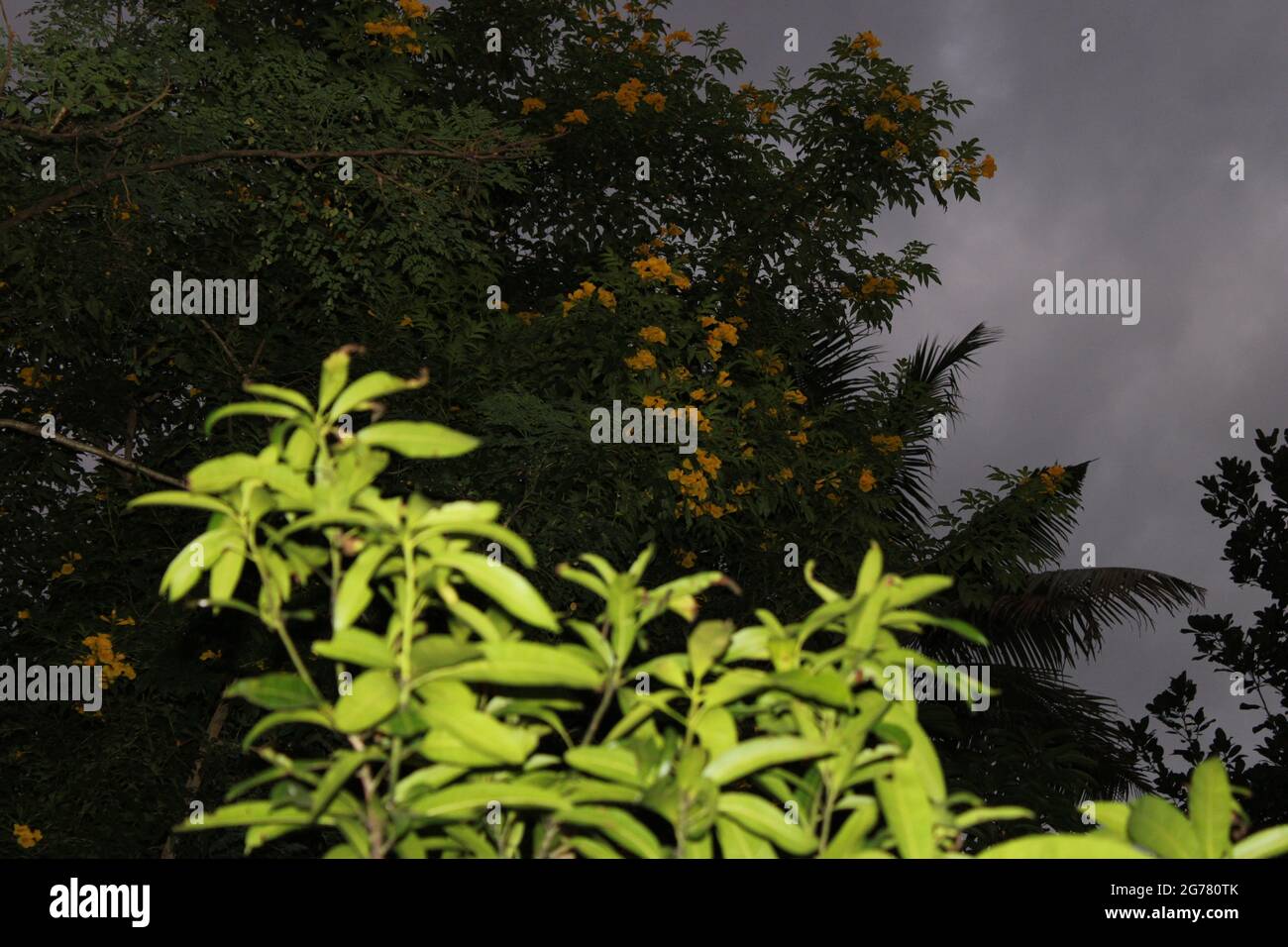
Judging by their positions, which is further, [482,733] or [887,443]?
[887,443]

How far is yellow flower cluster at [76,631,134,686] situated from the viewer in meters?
6.28

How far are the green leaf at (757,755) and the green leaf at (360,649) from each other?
401mm

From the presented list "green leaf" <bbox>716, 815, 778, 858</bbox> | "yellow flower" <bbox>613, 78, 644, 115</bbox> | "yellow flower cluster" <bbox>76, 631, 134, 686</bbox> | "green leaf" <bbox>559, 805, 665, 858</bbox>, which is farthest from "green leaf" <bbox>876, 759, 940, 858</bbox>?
"yellow flower" <bbox>613, 78, 644, 115</bbox>

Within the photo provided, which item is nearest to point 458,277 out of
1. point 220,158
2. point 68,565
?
point 220,158

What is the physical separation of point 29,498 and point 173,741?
1.83 meters

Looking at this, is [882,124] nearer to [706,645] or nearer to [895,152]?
[895,152]

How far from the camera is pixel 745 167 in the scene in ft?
31.1

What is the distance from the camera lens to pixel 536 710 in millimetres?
1672

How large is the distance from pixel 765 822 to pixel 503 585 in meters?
0.42

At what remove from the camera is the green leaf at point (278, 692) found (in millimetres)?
1496

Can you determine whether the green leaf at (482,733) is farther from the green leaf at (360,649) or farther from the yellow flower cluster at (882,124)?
the yellow flower cluster at (882,124)

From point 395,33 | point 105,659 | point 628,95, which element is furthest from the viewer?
point 628,95
